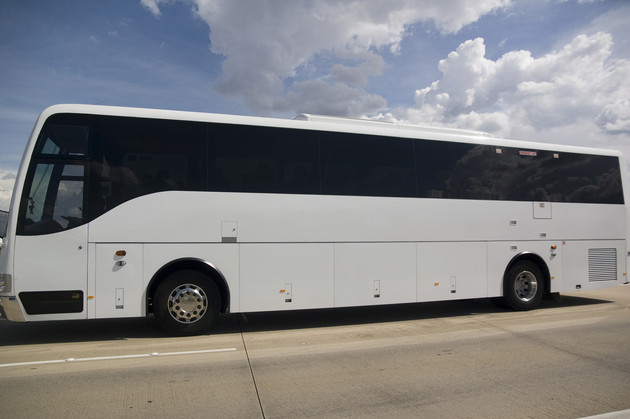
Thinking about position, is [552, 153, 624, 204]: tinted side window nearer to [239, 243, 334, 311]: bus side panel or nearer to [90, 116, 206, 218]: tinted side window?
[239, 243, 334, 311]: bus side panel

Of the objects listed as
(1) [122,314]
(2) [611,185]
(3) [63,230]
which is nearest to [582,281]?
(2) [611,185]

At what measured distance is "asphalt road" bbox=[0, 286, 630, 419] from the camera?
4227 millimetres

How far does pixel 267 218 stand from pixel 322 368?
9.04 feet

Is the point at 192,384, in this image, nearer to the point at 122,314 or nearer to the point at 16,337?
the point at 122,314

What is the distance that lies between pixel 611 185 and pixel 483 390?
26.8 feet

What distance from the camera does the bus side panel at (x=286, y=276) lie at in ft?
23.6

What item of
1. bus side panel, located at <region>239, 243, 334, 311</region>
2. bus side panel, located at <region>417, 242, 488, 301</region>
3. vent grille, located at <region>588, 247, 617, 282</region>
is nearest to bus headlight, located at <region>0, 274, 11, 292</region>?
bus side panel, located at <region>239, 243, 334, 311</region>

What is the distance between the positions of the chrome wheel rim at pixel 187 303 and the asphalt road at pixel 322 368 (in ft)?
1.25

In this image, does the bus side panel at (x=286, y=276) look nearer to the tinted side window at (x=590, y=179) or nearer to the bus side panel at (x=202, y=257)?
the bus side panel at (x=202, y=257)

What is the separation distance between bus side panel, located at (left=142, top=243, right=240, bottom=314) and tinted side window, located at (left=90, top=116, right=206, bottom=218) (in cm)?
91

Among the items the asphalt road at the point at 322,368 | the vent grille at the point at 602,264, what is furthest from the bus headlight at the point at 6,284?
the vent grille at the point at 602,264

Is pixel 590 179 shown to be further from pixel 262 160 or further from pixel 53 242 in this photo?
pixel 53 242

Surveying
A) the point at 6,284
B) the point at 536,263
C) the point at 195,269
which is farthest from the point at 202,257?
the point at 536,263

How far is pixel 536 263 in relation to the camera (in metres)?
9.55
